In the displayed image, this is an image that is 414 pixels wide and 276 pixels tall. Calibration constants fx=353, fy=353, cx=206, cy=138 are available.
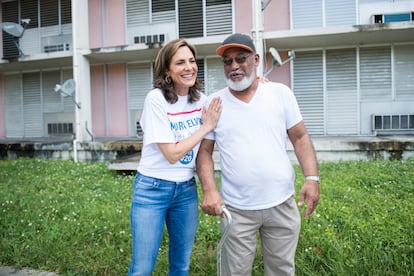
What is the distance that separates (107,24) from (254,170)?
1151 cm

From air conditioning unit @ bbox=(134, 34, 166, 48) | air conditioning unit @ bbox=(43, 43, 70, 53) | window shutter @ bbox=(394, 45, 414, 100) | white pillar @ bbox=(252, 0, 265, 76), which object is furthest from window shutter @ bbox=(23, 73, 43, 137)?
window shutter @ bbox=(394, 45, 414, 100)

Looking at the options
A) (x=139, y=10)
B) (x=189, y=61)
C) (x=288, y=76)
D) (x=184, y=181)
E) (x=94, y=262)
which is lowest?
(x=94, y=262)

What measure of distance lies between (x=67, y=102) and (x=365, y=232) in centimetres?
1161

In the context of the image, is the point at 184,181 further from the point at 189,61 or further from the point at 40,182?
the point at 40,182

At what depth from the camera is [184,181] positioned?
245cm

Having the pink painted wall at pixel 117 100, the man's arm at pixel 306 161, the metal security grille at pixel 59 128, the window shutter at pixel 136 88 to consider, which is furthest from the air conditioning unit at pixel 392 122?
the metal security grille at pixel 59 128

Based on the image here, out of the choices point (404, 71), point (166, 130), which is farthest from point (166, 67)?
point (404, 71)

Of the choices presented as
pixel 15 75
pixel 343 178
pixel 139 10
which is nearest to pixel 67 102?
pixel 15 75

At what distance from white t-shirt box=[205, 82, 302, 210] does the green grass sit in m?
1.32

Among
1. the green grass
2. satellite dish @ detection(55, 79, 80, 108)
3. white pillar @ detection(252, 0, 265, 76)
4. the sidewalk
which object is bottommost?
the sidewalk

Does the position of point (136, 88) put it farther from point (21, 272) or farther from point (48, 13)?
point (21, 272)

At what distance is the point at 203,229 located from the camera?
427cm

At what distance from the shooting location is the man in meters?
2.31

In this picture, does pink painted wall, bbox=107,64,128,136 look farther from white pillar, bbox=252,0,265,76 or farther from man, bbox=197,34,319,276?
man, bbox=197,34,319,276
